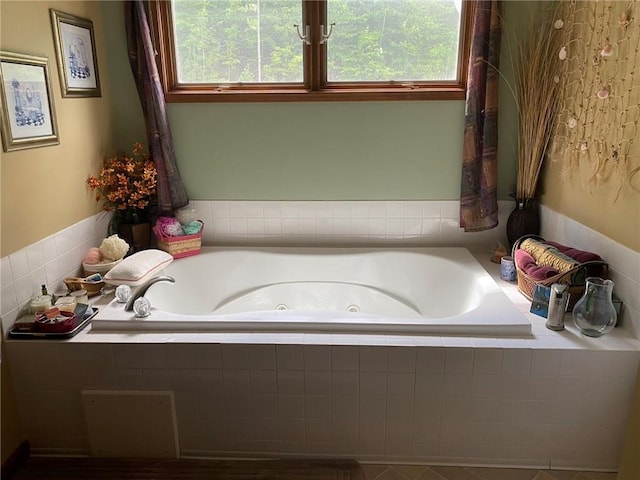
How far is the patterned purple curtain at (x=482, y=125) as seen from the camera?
257 centimetres

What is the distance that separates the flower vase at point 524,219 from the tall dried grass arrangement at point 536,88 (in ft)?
0.11

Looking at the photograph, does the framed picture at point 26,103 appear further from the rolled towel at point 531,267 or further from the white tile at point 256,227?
the rolled towel at point 531,267

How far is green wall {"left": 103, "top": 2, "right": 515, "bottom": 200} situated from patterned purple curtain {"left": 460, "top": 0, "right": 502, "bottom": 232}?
0.30 feet

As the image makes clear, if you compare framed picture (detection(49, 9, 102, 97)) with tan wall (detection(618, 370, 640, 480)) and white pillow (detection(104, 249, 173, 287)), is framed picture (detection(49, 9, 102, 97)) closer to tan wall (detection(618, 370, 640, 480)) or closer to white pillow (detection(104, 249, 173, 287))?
white pillow (detection(104, 249, 173, 287))

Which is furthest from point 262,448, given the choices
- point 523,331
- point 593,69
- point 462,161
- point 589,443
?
point 593,69

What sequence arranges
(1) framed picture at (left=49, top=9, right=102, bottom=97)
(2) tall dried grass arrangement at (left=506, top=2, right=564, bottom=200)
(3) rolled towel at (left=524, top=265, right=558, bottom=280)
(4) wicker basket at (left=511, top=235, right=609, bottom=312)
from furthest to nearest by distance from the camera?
(2) tall dried grass arrangement at (left=506, top=2, right=564, bottom=200) → (1) framed picture at (left=49, top=9, right=102, bottom=97) → (3) rolled towel at (left=524, top=265, right=558, bottom=280) → (4) wicker basket at (left=511, top=235, right=609, bottom=312)

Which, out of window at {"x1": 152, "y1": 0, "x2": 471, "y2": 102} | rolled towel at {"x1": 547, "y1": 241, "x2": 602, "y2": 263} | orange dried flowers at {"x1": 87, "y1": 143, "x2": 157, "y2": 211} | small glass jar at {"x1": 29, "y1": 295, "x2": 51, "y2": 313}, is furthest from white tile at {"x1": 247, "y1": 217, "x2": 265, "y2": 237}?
rolled towel at {"x1": 547, "y1": 241, "x2": 602, "y2": 263}

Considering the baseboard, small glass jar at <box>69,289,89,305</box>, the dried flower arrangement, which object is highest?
the dried flower arrangement

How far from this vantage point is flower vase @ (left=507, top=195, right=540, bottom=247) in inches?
106

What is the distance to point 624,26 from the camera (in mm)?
1923

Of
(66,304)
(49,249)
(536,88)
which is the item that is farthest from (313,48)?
(66,304)

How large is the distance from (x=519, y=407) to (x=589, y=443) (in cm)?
32

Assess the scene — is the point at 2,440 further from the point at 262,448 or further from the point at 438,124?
the point at 438,124

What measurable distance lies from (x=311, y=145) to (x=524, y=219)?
121 cm
